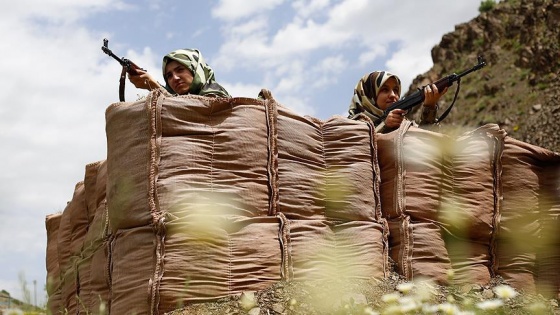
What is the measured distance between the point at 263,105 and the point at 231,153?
383 millimetres

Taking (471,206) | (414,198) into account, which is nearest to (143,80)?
(414,198)

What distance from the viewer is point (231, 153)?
396cm

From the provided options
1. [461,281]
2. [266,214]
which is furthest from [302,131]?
[461,281]

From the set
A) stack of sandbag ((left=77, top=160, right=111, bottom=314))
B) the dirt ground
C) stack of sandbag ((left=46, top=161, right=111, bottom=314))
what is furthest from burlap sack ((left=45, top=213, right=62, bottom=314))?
the dirt ground

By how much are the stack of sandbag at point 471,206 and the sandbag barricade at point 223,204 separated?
27 cm

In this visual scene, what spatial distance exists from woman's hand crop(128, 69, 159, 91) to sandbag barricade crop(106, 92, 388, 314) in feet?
3.01

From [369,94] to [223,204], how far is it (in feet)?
8.40

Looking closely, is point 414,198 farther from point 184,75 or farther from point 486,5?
point 486,5

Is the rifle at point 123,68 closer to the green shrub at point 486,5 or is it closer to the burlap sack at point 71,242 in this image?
the burlap sack at point 71,242

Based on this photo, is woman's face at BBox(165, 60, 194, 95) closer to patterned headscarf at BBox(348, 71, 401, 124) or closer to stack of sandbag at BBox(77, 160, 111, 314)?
stack of sandbag at BBox(77, 160, 111, 314)

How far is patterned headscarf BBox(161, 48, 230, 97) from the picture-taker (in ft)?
16.1

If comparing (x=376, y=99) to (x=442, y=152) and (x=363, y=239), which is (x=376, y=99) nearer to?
(x=442, y=152)

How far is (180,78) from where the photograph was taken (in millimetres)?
4914

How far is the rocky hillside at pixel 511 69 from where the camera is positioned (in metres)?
21.5
